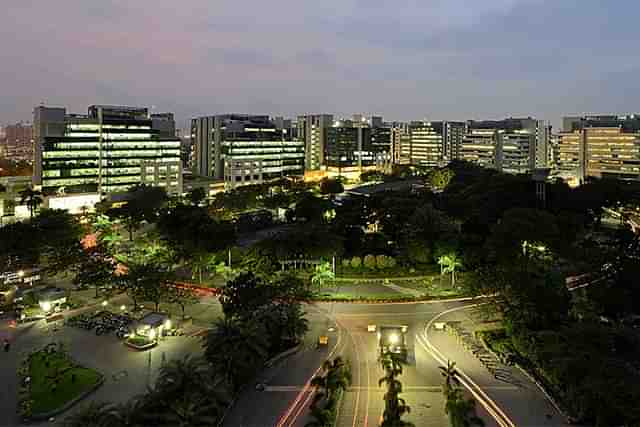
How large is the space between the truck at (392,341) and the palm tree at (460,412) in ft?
14.4

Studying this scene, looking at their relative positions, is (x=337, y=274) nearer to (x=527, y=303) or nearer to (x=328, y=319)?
(x=328, y=319)

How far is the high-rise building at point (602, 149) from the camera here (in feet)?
259

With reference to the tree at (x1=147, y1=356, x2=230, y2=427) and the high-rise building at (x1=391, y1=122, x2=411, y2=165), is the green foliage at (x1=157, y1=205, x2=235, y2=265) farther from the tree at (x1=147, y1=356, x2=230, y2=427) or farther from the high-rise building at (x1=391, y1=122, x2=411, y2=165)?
the high-rise building at (x1=391, y1=122, x2=411, y2=165)

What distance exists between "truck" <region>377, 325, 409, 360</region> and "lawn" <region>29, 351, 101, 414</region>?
36.9ft

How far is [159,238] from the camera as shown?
1540 inches

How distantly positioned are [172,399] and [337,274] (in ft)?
61.0

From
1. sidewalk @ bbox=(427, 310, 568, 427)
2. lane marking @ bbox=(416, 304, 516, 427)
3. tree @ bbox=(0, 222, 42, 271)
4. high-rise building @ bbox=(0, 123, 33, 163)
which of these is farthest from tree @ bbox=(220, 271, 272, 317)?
high-rise building @ bbox=(0, 123, 33, 163)

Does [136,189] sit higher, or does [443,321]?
[136,189]

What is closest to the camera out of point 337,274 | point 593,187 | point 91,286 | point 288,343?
point 288,343

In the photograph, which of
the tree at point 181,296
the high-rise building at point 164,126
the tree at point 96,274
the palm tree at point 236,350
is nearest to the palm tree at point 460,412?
the palm tree at point 236,350

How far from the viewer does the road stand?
1560 cm

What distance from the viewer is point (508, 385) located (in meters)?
17.8

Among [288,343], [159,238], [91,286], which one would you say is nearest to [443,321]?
[288,343]

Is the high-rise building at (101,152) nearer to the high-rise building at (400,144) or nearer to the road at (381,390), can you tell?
the road at (381,390)
